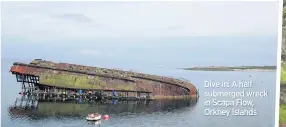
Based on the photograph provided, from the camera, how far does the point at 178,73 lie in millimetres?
5445

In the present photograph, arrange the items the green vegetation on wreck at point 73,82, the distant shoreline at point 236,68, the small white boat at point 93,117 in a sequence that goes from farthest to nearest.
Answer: the green vegetation on wreck at point 73,82, the small white boat at point 93,117, the distant shoreline at point 236,68

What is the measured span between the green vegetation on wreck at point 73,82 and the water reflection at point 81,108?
0.18m

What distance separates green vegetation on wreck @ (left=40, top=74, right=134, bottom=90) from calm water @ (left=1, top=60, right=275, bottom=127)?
8.2 inches

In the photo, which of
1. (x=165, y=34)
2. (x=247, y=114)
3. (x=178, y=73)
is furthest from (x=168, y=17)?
(x=247, y=114)

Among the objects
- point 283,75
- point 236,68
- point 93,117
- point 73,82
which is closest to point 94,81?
point 73,82

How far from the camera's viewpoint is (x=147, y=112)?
560 centimetres

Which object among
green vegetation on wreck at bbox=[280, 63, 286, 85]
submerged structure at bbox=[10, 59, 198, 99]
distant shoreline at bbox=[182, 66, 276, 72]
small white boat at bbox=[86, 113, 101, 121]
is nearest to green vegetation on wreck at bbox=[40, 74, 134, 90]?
submerged structure at bbox=[10, 59, 198, 99]

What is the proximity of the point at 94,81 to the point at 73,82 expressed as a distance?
24 cm

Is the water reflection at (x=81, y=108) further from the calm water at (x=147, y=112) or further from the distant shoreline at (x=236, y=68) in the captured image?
the distant shoreline at (x=236, y=68)

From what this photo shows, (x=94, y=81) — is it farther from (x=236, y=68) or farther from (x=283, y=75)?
(x=283, y=75)

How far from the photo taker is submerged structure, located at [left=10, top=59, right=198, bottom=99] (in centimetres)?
550

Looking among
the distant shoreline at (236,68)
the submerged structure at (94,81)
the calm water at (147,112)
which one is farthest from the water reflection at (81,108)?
the distant shoreline at (236,68)

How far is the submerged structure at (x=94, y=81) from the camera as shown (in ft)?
18.1

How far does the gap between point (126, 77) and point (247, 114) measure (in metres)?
1.42
